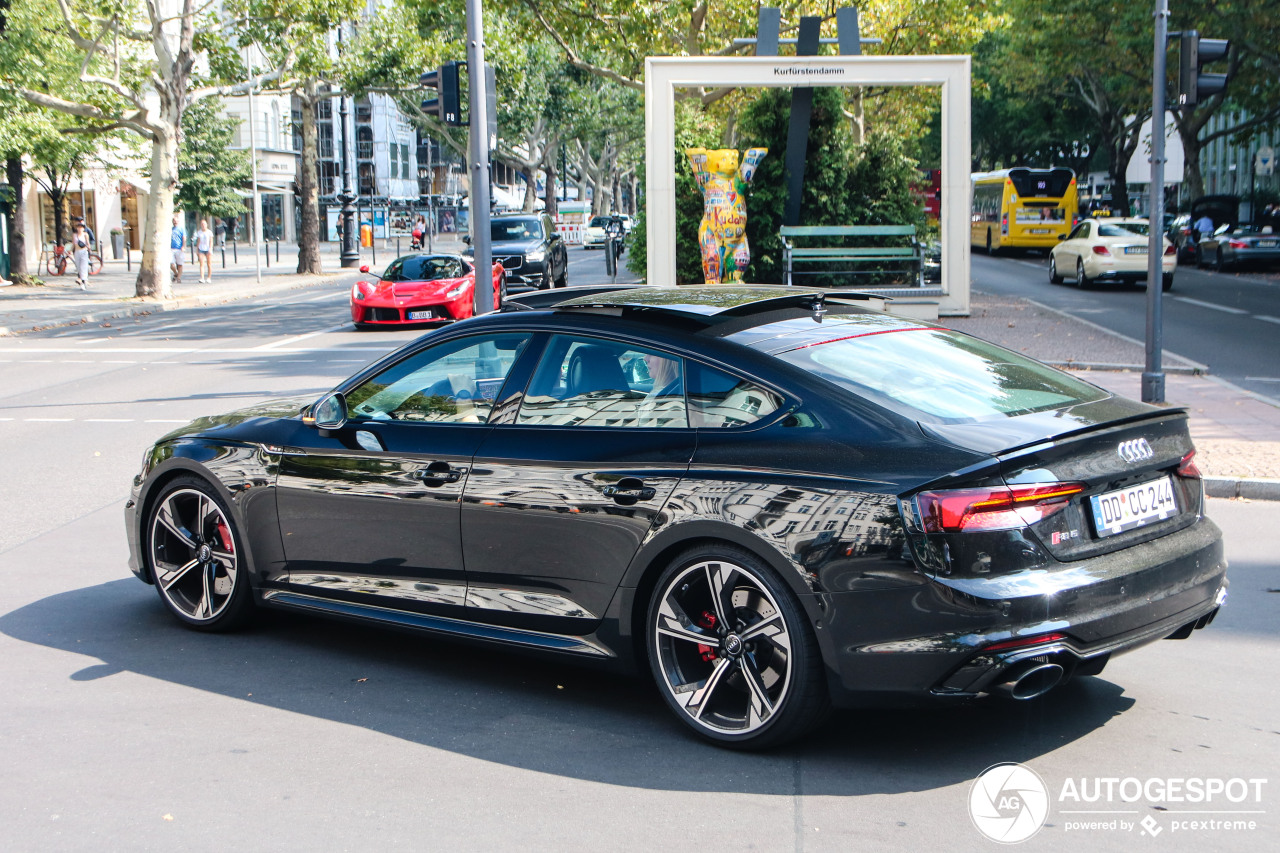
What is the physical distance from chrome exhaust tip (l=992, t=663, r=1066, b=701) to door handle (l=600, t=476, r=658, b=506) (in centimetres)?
125

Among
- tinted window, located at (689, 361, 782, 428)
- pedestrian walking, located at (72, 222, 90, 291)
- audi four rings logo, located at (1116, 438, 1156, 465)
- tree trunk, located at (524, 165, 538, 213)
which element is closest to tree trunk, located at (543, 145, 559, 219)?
tree trunk, located at (524, 165, 538, 213)

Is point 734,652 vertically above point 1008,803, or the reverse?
point 734,652

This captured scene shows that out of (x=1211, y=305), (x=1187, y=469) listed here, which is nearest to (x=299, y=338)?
(x=1211, y=305)

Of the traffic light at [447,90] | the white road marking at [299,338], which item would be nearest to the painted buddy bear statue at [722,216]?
the white road marking at [299,338]

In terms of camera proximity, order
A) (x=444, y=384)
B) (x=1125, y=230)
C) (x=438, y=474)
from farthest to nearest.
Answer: (x=1125, y=230), (x=444, y=384), (x=438, y=474)

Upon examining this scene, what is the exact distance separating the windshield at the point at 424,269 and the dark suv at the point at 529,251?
5.04 metres

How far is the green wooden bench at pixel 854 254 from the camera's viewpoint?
2234 centimetres

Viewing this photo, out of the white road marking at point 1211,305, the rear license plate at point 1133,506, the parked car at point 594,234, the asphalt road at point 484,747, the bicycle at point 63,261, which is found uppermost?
the parked car at point 594,234

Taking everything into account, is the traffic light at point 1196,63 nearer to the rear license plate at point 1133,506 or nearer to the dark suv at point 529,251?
the rear license plate at point 1133,506

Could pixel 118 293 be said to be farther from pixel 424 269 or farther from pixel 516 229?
pixel 424 269

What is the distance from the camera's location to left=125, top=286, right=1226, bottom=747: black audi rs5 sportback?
3811 mm

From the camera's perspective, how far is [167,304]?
28.7m

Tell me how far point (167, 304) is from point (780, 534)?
27.1 m

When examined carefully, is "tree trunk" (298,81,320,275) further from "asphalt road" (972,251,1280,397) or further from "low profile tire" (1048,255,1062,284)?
"low profile tire" (1048,255,1062,284)
